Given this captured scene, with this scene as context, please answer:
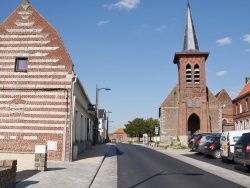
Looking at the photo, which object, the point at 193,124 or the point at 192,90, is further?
the point at 193,124

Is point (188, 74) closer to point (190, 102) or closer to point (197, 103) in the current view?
point (190, 102)

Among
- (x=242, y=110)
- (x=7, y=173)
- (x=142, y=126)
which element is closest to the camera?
(x=7, y=173)

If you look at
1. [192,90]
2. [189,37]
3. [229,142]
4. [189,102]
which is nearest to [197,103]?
[189,102]

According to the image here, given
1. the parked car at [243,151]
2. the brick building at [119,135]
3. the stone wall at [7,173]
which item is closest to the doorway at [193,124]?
the parked car at [243,151]

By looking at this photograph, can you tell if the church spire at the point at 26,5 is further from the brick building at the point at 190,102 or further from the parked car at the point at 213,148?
the brick building at the point at 190,102

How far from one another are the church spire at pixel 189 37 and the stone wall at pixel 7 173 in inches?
2102

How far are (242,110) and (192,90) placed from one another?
9793mm

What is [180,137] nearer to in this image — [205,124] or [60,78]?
[205,124]

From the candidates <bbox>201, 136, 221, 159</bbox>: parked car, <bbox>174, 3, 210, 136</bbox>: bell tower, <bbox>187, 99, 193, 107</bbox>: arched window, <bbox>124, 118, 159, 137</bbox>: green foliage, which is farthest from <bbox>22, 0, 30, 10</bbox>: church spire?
<bbox>124, 118, 159, 137</bbox>: green foliage

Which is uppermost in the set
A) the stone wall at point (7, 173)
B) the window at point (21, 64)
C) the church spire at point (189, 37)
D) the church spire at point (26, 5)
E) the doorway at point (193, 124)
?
the church spire at point (189, 37)

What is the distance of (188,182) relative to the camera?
12.1 m

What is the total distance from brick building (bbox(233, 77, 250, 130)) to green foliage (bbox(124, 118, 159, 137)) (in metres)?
54.5

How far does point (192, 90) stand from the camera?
5806cm

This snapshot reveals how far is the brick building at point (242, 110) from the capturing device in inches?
1892
